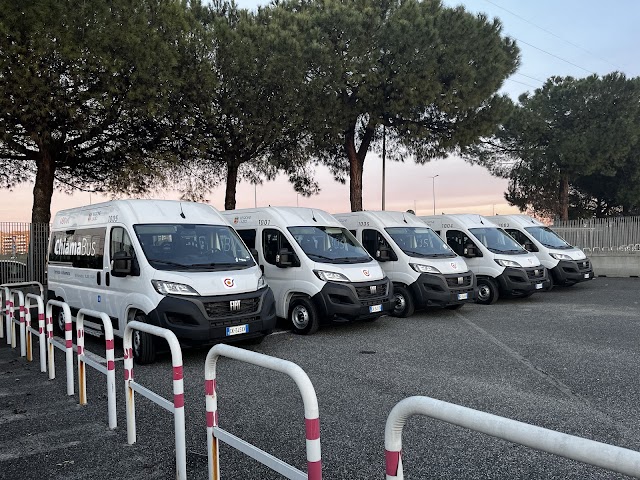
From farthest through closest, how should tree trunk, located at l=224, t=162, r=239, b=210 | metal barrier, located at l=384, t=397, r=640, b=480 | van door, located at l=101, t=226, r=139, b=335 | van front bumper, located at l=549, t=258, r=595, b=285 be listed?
1. tree trunk, located at l=224, t=162, r=239, b=210
2. van front bumper, located at l=549, t=258, r=595, b=285
3. van door, located at l=101, t=226, r=139, b=335
4. metal barrier, located at l=384, t=397, r=640, b=480

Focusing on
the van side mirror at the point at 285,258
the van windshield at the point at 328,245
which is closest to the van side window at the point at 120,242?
the van side mirror at the point at 285,258

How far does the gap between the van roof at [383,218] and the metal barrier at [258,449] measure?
8539 mm

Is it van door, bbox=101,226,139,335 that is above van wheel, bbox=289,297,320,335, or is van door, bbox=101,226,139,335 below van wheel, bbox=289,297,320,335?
above

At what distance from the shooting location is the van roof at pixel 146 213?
7824 millimetres

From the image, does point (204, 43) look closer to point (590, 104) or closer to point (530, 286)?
point (530, 286)

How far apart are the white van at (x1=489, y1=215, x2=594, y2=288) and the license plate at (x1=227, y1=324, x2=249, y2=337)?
1014cm

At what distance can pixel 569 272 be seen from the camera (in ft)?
48.3

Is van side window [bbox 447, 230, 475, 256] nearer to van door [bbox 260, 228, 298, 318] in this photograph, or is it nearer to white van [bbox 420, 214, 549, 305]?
white van [bbox 420, 214, 549, 305]

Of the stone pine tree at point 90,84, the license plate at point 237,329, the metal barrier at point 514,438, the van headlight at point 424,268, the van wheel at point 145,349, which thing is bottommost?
the van wheel at point 145,349

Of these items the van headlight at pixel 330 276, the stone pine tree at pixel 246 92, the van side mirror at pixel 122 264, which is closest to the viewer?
the van side mirror at pixel 122 264

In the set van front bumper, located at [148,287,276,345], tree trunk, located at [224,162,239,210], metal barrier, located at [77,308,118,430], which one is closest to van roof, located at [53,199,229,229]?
van front bumper, located at [148,287,276,345]

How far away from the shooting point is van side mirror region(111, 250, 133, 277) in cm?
718

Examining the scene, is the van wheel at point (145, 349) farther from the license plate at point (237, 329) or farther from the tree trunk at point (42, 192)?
the tree trunk at point (42, 192)

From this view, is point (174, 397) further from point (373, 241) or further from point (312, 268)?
point (373, 241)
